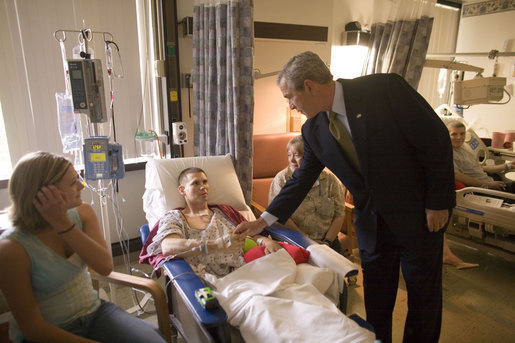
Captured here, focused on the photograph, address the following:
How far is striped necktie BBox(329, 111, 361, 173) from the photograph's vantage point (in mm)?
1515

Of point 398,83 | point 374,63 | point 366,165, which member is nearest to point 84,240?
point 366,165

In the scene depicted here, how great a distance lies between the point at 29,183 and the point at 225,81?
158 cm

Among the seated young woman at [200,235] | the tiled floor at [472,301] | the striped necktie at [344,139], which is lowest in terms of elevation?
the tiled floor at [472,301]

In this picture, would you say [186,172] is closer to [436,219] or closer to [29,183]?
[29,183]

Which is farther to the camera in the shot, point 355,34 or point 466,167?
point 355,34

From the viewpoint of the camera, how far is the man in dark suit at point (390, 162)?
1.37 metres

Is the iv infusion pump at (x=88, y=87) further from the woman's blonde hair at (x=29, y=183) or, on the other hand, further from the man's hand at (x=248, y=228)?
the man's hand at (x=248, y=228)

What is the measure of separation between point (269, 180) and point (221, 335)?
5.64 ft

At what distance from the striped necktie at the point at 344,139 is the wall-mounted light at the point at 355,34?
2377 millimetres

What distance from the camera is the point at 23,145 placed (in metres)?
2.42

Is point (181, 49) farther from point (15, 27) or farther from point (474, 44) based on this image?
point (474, 44)

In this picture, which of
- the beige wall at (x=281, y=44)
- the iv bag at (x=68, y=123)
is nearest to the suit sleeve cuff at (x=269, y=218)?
the iv bag at (x=68, y=123)

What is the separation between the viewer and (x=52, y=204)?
1.19 meters

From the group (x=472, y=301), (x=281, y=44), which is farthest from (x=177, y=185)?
(x=472, y=301)
